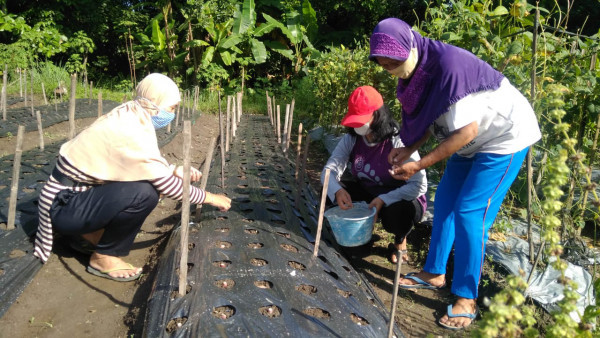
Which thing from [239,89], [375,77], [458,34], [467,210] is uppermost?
[458,34]

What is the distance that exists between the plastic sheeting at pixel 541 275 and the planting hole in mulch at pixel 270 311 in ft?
3.97

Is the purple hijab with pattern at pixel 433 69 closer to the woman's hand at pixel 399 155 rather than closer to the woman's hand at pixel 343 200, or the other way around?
the woman's hand at pixel 399 155

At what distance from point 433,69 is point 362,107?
559 millimetres

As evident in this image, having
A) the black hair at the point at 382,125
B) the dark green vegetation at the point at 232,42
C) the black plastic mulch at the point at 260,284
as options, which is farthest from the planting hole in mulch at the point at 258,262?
the dark green vegetation at the point at 232,42

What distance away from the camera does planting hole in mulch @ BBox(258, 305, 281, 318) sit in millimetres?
1713

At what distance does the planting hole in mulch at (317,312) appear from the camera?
1.78 meters

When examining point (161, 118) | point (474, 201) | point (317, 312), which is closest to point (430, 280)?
point (474, 201)

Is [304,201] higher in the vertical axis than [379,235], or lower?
higher

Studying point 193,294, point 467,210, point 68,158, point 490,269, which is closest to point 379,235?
point 490,269

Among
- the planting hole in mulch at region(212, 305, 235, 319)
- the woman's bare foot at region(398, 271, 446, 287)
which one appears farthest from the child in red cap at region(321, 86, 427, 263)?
the planting hole in mulch at region(212, 305, 235, 319)

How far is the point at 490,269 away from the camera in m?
2.67

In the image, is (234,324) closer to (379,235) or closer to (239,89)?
(379,235)

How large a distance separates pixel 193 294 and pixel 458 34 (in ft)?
8.23

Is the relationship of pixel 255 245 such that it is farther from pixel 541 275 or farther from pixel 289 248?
pixel 541 275
